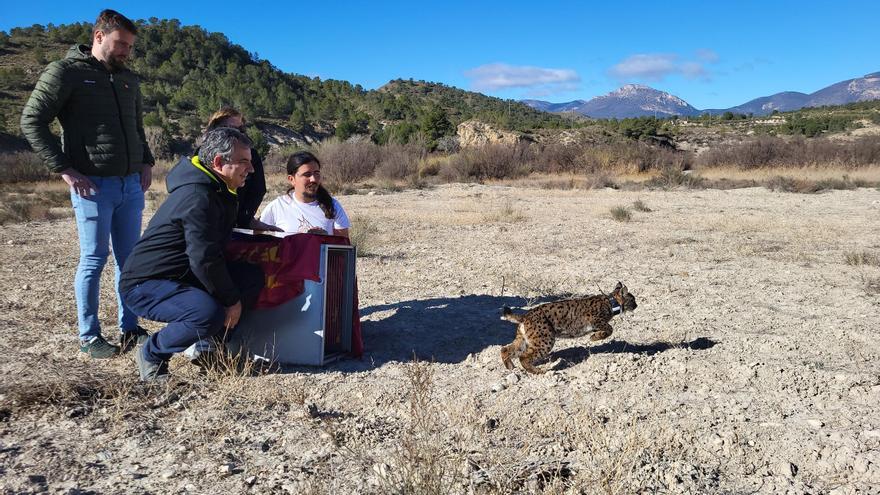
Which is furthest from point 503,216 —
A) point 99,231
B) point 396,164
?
point 396,164

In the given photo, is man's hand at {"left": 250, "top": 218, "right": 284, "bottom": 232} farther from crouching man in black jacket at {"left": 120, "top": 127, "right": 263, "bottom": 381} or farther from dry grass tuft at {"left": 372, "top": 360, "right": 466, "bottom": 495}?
dry grass tuft at {"left": 372, "top": 360, "right": 466, "bottom": 495}

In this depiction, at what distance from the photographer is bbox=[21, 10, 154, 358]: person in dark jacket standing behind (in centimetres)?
406

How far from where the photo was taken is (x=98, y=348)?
173 inches

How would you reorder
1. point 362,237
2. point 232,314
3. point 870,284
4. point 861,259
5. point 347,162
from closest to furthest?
1. point 232,314
2. point 870,284
3. point 861,259
4. point 362,237
5. point 347,162

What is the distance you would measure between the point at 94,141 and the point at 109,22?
30.3 inches

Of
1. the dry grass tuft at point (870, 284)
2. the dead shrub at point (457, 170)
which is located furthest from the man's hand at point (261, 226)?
the dead shrub at point (457, 170)

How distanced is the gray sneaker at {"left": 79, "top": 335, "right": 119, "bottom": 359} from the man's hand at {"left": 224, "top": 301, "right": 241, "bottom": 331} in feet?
3.62

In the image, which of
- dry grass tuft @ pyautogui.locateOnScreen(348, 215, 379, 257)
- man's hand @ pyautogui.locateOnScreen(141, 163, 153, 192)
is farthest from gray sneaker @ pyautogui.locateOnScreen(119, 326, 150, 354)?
dry grass tuft @ pyautogui.locateOnScreen(348, 215, 379, 257)

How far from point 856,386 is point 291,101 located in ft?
196

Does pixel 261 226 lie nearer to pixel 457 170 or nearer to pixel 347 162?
→ pixel 347 162

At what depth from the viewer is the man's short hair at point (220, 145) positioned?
3.62 m

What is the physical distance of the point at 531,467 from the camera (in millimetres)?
2869

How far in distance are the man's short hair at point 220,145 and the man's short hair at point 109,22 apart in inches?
45.8

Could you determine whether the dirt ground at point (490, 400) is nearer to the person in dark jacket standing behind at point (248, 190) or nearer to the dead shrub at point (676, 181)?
the person in dark jacket standing behind at point (248, 190)
